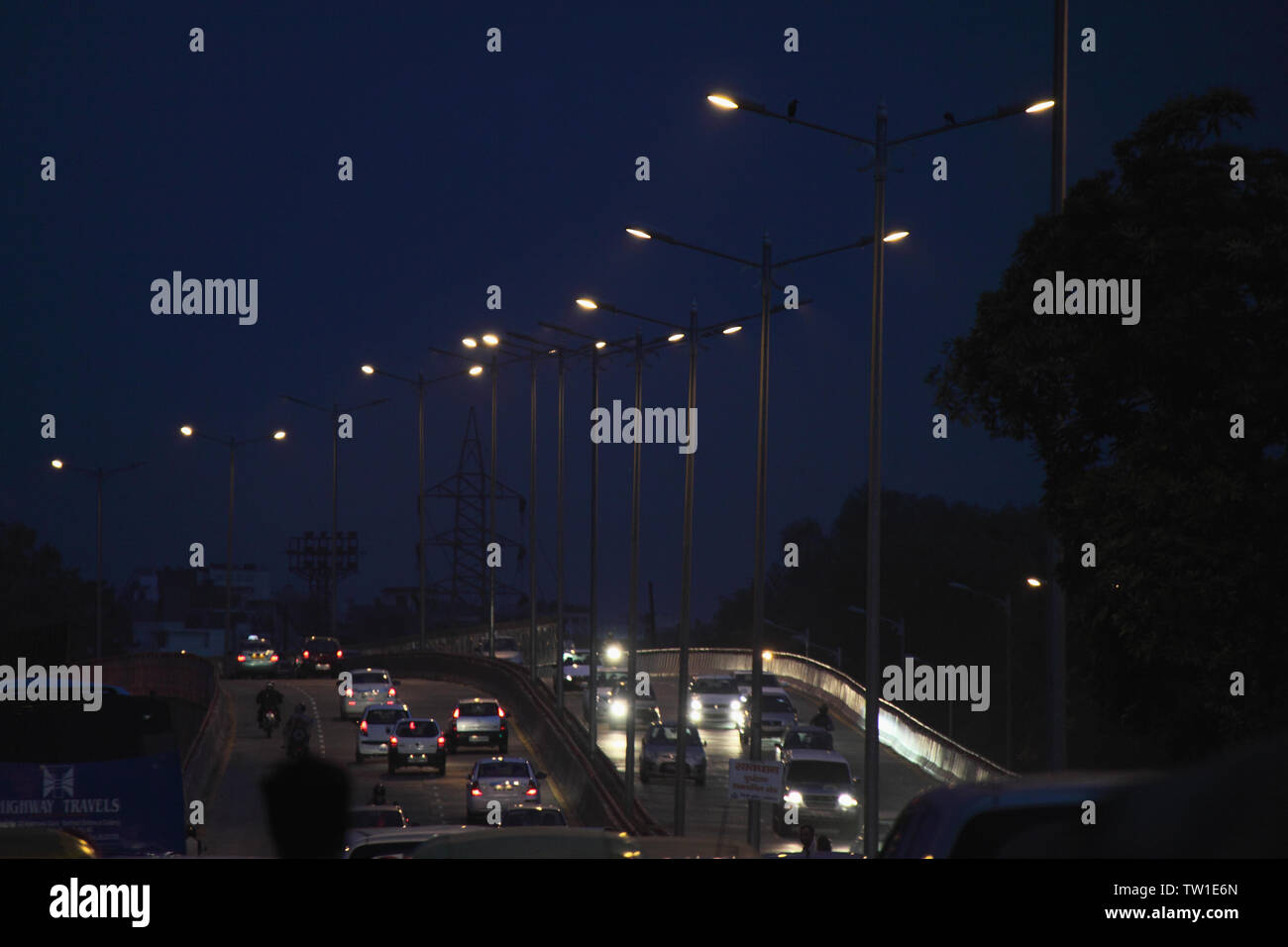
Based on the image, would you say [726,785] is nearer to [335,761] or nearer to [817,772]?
[817,772]

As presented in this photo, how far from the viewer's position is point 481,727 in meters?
51.7

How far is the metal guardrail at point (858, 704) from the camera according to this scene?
171 ft

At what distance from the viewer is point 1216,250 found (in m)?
17.1

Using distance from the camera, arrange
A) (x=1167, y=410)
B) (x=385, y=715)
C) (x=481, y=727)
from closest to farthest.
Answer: (x=1167, y=410), (x=385, y=715), (x=481, y=727)

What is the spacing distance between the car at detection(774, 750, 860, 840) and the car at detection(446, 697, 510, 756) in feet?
44.7

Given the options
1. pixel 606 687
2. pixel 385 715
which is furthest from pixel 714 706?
pixel 385 715

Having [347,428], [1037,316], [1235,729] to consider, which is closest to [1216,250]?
[1037,316]

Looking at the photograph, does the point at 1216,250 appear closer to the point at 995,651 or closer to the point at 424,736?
the point at 424,736

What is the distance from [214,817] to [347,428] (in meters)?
47.0

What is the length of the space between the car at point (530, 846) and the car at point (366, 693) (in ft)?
179

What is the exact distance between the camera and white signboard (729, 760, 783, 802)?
84.0 ft

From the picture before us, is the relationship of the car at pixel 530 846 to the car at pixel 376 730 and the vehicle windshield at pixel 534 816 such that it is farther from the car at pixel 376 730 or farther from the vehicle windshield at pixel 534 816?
the car at pixel 376 730

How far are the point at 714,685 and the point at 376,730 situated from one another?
20.3 meters
